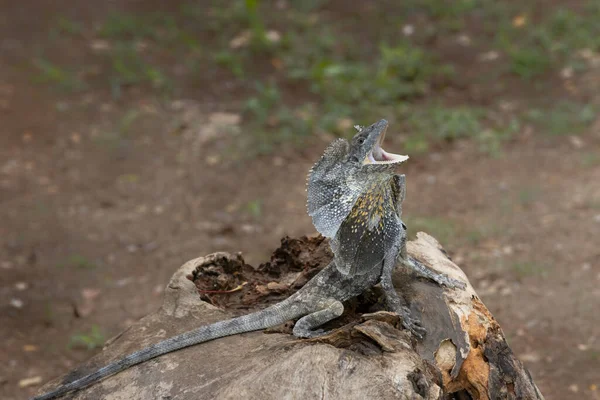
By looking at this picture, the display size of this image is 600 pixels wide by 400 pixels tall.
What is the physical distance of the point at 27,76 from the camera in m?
7.33

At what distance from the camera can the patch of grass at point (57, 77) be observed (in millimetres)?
7230

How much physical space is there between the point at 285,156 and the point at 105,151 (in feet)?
5.17

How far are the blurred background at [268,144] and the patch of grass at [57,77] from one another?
3 centimetres

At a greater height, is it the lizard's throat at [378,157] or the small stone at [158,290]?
the small stone at [158,290]

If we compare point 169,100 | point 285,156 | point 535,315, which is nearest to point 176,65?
point 169,100

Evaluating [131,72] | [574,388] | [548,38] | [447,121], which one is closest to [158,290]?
[574,388]

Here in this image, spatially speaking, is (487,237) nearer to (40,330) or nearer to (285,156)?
(285,156)

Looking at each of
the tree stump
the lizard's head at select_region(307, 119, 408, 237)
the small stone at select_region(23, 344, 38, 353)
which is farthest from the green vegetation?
the lizard's head at select_region(307, 119, 408, 237)

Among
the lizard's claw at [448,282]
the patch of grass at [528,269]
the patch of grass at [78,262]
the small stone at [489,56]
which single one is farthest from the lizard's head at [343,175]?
the small stone at [489,56]

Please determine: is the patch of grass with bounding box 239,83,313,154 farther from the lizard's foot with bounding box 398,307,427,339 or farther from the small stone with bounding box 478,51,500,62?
the lizard's foot with bounding box 398,307,427,339

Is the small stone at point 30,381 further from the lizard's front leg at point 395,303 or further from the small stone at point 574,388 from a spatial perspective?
the small stone at point 574,388

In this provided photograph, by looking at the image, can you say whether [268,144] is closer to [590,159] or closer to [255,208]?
[255,208]

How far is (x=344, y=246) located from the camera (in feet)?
8.76

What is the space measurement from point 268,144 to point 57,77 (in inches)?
94.0
